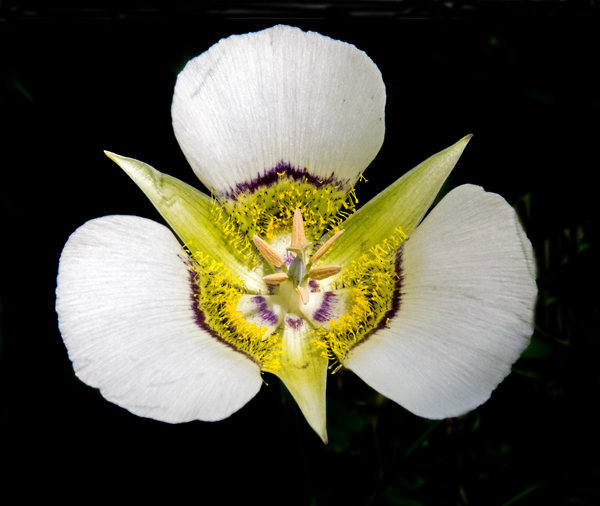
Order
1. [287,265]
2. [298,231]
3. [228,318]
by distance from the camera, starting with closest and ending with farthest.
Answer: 1. [228,318]
2. [298,231]
3. [287,265]

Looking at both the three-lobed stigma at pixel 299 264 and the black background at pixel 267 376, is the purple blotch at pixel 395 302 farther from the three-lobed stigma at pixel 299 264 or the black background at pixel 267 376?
the black background at pixel 267 376

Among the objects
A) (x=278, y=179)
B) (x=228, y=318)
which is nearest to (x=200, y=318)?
(x=228, y=318)

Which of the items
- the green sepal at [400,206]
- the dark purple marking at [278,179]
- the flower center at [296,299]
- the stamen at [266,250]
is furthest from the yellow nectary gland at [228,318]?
the green sepal at [400,206]

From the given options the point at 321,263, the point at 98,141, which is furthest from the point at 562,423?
the point at 98,141

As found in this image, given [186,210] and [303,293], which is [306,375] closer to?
[303,293]

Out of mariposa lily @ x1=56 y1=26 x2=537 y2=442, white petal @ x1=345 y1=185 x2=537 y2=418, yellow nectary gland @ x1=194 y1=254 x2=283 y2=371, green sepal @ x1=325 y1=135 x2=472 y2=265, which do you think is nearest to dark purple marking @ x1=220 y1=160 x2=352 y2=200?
mariposa lily @ x1=56 y1=26 x2=537 y2=442
